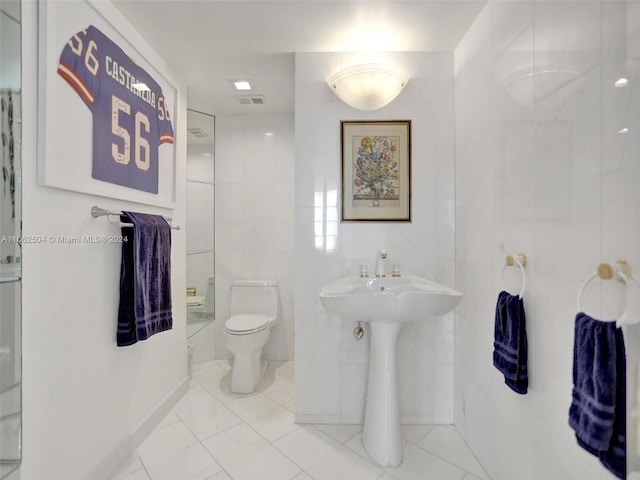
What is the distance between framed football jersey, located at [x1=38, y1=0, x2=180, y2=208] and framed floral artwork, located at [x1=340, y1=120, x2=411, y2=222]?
117 cm

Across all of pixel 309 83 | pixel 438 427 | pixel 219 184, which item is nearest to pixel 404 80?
pixel 309 83

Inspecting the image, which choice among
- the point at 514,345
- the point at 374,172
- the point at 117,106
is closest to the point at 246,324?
the point at 374,172

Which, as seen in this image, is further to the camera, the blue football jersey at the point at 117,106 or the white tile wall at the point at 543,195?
the blue football jersey at the point at 117,106

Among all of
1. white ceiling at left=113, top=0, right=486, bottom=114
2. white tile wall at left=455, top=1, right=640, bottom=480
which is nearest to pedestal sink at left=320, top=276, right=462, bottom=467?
white tile wall at left=455, top=1, right=640, bottom=480

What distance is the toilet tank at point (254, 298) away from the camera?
8.98 feet

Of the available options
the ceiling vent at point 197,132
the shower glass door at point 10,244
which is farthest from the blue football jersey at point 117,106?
the ceiling vent at point 197,132

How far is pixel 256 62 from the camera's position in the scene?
2.02 metres

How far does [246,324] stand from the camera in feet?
7.75

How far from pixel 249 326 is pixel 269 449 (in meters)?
0.85

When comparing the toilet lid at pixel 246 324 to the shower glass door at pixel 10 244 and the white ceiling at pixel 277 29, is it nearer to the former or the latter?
the shower glass door at pixel 10 244

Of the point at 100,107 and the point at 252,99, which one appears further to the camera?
the point at 252,99

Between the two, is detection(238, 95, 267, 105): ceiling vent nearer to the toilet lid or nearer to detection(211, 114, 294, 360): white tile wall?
detection(211, 114, 294, 360): white tile wall

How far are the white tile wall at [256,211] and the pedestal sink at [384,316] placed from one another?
4.03 ft

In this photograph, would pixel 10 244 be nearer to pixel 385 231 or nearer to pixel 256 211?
pixel 385 231
